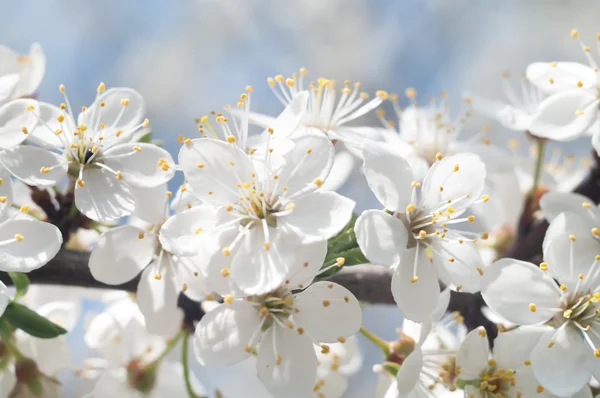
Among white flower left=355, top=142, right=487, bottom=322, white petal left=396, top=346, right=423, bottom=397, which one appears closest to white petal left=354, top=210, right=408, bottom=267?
white flower left=355, top=142, right=487, bottom=322

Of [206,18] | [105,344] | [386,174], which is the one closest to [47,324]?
[105,344]

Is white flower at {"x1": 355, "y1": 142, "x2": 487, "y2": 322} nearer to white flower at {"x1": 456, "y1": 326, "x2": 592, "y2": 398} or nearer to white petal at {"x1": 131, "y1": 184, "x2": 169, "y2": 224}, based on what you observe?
white flower at {"x1": 456, "y1": 326, "x2": 592, "y2": 398}

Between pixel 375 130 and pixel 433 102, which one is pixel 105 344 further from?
pixel 433 102

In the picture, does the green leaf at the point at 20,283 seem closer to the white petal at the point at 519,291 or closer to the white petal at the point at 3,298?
the white petal at the point at 3,298

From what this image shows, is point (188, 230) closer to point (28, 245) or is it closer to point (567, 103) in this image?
point (28, 245)

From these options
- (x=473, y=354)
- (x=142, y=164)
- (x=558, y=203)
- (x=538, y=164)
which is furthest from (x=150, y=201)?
(x=538, y=164)

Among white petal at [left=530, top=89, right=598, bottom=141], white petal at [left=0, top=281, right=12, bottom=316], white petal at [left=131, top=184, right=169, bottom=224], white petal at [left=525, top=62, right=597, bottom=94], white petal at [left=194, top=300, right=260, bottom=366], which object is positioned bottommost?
white petal at [left=194, top=300, right=260, bottom=366]
